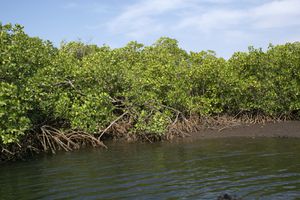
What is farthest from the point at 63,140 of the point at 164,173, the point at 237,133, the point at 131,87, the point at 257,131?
the point at 257,131

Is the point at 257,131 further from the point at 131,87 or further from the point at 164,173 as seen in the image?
the point at 164,173

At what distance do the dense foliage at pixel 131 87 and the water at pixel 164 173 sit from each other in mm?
1597

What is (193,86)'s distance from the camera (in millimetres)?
19438

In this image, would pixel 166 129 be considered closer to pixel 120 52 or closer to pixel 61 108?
pixel 61 108

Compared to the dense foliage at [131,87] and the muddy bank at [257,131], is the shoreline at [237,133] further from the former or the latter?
the dense foliage at [131,87]

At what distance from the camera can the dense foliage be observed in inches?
522

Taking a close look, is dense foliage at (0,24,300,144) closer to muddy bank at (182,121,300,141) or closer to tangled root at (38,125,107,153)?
tangled root at (38,125,107,153)

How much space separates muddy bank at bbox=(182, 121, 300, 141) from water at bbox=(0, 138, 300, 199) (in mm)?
1640

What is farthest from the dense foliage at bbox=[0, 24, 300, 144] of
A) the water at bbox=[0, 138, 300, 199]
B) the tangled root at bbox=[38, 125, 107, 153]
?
the water at bbox=[0, 138, 300, 199]

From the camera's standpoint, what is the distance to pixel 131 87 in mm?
17000

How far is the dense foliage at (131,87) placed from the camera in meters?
13.2

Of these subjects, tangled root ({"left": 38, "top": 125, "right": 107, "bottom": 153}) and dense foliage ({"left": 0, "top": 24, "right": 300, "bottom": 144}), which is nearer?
dense foliage ({"left": 0, "top": 24, "right": 300, "bottom": 144})

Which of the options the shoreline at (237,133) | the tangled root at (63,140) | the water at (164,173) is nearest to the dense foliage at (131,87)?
the tangled root at (63,140)

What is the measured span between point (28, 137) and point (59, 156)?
176 cm
